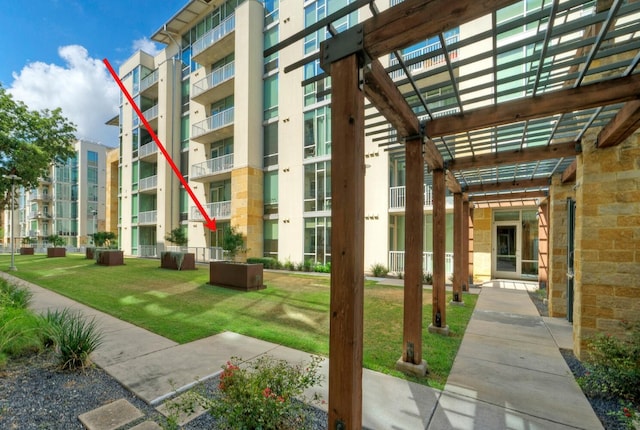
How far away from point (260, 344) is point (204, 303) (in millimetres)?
3435

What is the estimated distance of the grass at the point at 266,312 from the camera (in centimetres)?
464

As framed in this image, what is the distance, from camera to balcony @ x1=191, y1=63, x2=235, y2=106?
18.2m

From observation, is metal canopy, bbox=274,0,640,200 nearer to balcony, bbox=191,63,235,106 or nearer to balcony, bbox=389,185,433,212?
balcony, bbox=389,185,433,212

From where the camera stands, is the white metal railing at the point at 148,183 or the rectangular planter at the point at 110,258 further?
the white metal railing at the point at 148,183

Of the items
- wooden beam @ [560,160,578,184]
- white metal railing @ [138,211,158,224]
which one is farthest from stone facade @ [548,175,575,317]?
white metal railing @ [138,211,158,224]

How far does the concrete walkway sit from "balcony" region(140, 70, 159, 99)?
24.0 meters

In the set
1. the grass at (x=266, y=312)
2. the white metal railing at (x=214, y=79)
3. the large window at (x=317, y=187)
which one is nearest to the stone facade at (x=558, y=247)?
the grass at (x=266, y=312)

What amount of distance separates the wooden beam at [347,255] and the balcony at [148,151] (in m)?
24.6

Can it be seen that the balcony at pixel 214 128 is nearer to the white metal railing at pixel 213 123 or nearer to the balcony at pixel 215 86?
the white metal railing at pixel 213 123

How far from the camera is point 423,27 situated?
2.14 meters

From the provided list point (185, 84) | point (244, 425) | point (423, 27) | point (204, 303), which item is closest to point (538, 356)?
point (244, 425)

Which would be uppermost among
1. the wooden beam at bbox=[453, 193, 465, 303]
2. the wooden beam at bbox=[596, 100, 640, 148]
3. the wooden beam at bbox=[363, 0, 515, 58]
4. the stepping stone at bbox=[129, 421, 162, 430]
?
the wooden beam at bbox=[363, 0, 515, 58]

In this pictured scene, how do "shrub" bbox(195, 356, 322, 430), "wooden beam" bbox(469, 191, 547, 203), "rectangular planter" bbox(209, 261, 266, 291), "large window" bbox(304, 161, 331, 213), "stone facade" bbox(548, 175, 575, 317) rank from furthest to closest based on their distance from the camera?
"large window" bbox(304, 161, 331, 213) → "wooden beam" bbox(469, 191, 547, 203) → "rectangular planter" bbox(209, 261, 266, 291) → "stone facade" bbox(548, 175, 575, 317) → "shrub" bbox(195, 356, 322, 430)

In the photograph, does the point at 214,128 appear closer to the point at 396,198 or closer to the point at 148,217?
the point at 148,217
